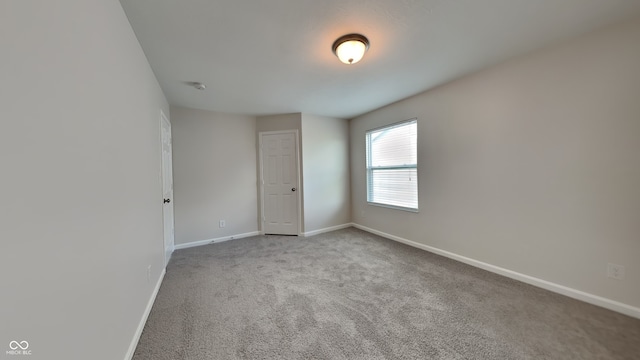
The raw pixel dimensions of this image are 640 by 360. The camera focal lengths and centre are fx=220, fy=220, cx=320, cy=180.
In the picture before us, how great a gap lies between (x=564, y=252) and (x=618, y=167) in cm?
84

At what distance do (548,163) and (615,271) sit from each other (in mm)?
1005

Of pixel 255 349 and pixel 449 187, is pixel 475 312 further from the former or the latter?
pixel 255 349

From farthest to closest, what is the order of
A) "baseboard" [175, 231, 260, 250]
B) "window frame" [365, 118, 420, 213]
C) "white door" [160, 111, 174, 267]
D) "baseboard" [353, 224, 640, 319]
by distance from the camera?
"baseboard" [175, 231, 260, 250] → "window frame" [365, 118, 420, 213] → "white door" [160, 111, 174, 267] → "baseboard" [353, 224, 640, 319]

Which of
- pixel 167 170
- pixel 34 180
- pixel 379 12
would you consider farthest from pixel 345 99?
pixel 34 180

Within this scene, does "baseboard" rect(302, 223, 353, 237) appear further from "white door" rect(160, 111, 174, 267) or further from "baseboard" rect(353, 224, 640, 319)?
"white door" rect(160, 111, 174, 267)

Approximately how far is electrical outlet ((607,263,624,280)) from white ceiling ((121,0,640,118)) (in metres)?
2.00

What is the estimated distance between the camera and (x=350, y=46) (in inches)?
74.1

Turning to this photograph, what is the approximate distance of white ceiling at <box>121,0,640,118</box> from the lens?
157cm

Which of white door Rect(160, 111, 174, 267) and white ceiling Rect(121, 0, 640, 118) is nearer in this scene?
white ceiling Rect(121, 0, 640, 118)

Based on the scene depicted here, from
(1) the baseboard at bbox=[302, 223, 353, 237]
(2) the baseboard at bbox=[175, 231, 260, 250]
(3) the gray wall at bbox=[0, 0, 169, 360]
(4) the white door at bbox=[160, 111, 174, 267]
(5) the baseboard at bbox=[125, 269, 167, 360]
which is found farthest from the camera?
(1) the baseboard at bbox=[302, 223, 353, 237]

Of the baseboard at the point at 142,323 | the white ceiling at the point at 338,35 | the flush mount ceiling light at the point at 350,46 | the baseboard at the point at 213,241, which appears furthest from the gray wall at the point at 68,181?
the baseboard at the point at 213,241

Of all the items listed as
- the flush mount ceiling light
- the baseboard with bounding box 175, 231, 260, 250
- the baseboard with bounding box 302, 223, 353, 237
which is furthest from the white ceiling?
the baseboard with bounding box 302, 223, 353, 237

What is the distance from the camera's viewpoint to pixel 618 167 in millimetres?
1806

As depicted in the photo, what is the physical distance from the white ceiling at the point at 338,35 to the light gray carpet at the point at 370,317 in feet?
7.71
